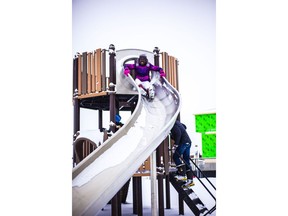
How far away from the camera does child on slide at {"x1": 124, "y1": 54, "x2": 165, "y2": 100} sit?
16.2ft

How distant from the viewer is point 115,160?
3.07 meters

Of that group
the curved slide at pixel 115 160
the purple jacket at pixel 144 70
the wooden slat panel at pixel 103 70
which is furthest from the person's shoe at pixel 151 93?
the wooden slat panel at pixel 103 70

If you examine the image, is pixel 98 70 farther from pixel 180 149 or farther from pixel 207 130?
pixel 207 130

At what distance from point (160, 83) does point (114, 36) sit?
157 cm

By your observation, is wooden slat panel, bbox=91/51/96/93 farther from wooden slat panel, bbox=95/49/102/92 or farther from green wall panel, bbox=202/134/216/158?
green wall panel, bbox=202/134/216/158

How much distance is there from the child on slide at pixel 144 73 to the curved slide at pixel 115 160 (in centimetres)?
38

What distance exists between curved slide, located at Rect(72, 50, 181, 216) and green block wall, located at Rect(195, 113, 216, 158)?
17.4 ft

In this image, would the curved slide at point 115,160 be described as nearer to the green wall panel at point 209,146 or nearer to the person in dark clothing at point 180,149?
the person in dark clothing at point 180,149

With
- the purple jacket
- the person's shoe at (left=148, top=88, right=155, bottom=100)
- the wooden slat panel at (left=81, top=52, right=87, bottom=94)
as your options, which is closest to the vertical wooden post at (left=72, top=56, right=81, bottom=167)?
the wooden slat panel at (left=81, top=52, right=87, bottom=94)
